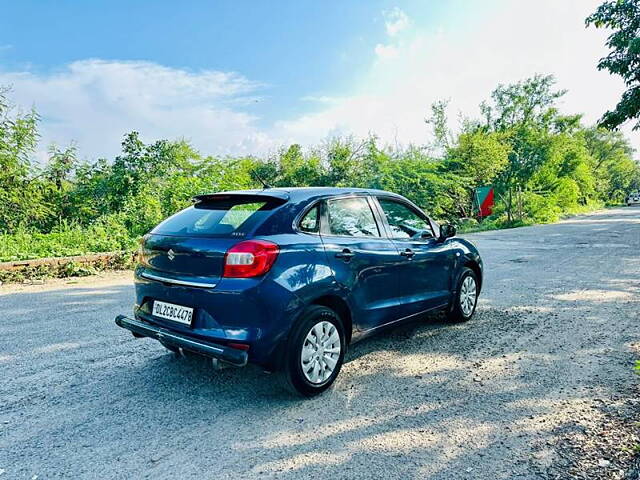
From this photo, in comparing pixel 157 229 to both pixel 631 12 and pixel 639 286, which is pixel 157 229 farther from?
pixel 631 12

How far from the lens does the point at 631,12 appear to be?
13.8 m

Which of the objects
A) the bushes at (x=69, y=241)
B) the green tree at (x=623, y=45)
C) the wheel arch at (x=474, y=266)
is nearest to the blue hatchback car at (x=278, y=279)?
the wheel arch at (x=474, y=266)

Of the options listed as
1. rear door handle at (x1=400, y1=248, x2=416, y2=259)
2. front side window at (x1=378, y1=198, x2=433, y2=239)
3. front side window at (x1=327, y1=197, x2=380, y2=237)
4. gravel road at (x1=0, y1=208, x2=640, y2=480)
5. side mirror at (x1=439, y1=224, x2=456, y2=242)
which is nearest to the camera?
gravel road at (x1=0, y1=208, x2=640, y2=480)

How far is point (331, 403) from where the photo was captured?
331 cm

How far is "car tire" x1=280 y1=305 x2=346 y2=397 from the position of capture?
3.20m

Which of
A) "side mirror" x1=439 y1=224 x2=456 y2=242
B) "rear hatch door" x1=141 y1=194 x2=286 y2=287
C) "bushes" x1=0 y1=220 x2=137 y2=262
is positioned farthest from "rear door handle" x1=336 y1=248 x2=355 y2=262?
"bushes" x1=0 y1=220 x2=137 y2=262

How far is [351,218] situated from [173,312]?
1.73m

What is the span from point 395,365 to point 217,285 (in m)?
1.89

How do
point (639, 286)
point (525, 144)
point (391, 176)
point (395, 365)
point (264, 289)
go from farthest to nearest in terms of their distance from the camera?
point (525, 144)
point (391, 176)
point (639, 286)
point (395, 365)
point (264, 289)

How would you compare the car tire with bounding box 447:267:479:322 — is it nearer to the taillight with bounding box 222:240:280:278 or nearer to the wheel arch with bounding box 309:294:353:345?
the wheel arch with bounding box 309:294:353:345

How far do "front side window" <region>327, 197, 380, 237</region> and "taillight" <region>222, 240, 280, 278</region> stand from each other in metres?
0.79

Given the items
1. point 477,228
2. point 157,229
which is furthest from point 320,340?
point 477,228

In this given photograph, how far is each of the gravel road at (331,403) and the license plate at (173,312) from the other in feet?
2.04

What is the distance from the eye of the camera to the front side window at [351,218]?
381 cm
